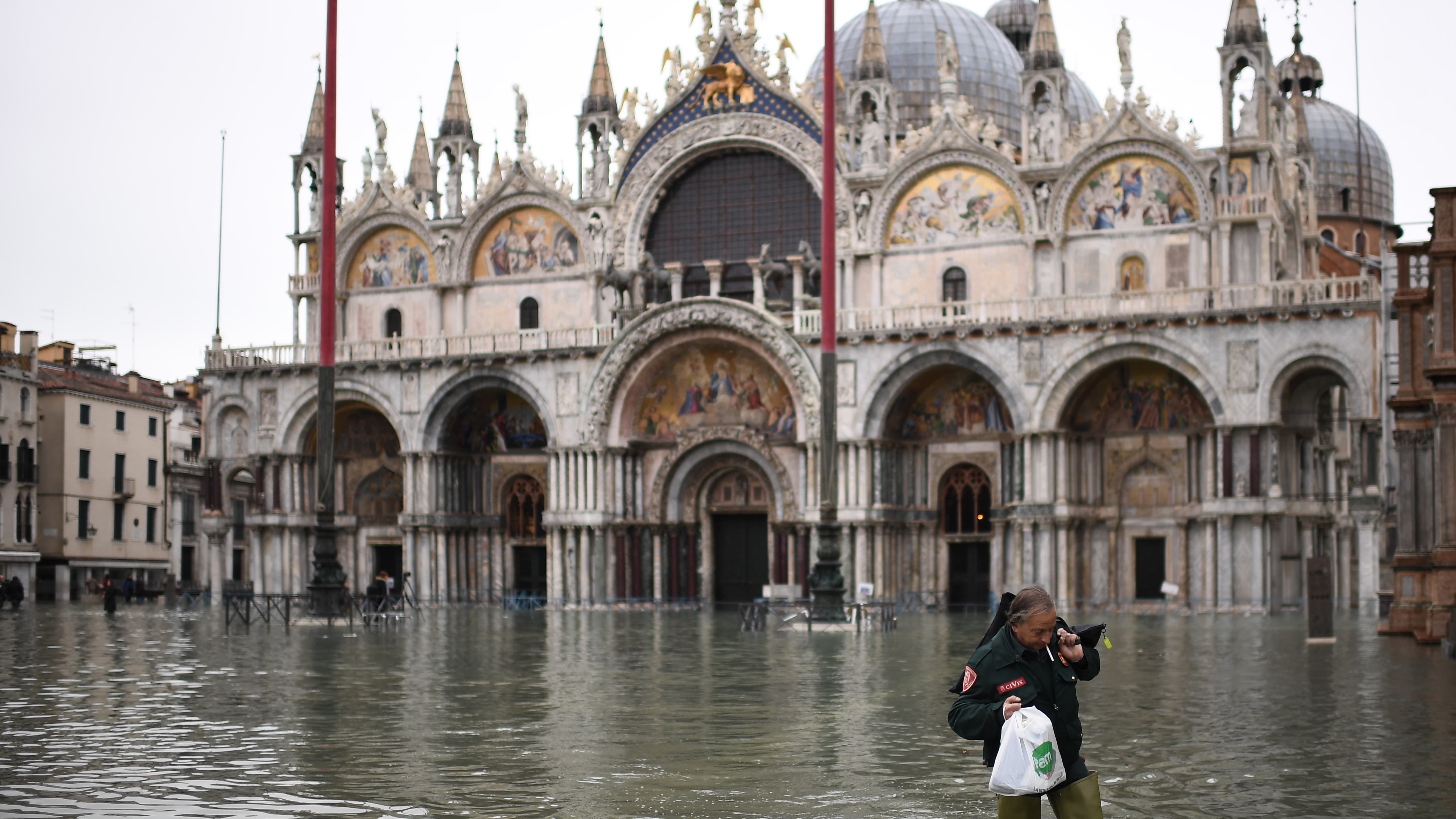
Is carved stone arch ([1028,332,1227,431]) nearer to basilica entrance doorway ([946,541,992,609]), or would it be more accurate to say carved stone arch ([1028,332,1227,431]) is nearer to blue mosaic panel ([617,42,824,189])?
basilica entrance doorway ([946,541,992,609])

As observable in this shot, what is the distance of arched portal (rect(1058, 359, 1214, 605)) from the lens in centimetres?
4481

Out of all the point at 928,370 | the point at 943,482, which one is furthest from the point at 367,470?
the point at 928,370

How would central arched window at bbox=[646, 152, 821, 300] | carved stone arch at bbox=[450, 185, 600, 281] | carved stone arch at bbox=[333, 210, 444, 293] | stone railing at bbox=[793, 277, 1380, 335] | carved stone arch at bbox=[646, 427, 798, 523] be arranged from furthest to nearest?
1. carved stone arch at bbox=[333, 210, 444, 293]
2. carved stone arch at bbox=[450, 185, 600, 281]
3. central arched window at bbox=[646, 152, 821, 300]
4. carved stone arch at bbox=[646, 427, 798, 523]
5. stone railing at bbox=[793, 277, 1380, 335]

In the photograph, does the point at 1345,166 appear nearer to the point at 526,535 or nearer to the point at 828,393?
the point at 526,535

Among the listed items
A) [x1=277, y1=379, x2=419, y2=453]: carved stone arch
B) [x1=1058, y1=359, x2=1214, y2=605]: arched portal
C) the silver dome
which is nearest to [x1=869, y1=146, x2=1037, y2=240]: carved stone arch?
[x1=1058, y1=359, x2=1214, y2=605]: arched portal

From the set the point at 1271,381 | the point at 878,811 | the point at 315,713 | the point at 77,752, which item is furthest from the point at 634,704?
the point at 1271,381

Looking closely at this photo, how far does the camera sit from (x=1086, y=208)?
46.5m

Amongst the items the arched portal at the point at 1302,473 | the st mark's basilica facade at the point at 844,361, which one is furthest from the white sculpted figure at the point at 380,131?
the arched portal at the point at 1302,473

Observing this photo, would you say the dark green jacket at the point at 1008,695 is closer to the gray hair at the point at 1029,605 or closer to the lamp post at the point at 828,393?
the gray hair at the point at 1029,605

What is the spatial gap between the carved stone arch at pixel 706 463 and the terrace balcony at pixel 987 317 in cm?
346

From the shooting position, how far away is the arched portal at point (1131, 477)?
4481cm

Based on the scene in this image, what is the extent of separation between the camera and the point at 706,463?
5019 centimetres

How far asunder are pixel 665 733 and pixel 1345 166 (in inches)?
2614

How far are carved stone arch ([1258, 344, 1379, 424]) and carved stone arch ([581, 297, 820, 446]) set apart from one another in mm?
11307
